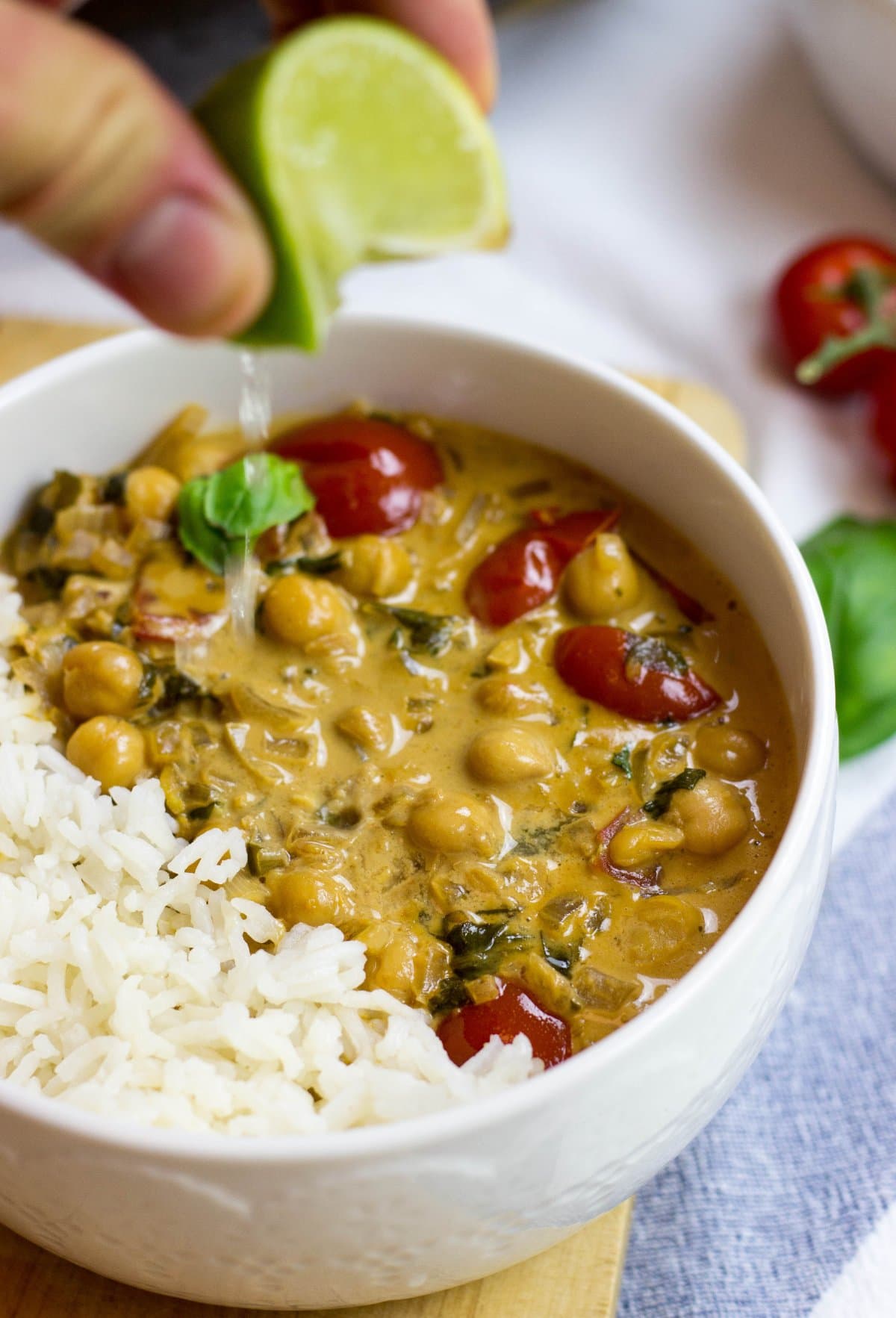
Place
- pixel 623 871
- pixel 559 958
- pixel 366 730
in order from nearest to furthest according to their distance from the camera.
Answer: pixel 559 958
pixel 623 871
pixel 366 730

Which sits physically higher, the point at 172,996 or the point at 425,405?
the point at 425,405

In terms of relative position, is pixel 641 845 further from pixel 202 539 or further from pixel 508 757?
pixel 202 539

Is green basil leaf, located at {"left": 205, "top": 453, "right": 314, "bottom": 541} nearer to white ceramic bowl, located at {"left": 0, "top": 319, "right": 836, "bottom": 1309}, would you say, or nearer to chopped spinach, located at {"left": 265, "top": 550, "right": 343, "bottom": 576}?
chopped spinach, located at {"left": 265, "top": 550, "right": 343, "bottom": 576}

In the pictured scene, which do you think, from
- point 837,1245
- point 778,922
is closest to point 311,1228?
point 778,922

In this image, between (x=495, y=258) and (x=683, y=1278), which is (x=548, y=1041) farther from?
(x=495, y=258)

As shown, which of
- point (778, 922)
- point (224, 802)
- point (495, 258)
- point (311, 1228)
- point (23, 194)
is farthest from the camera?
point (495, 258)

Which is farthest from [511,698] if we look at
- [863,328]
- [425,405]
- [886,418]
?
[863,328]

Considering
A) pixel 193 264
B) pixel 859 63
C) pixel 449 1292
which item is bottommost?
pixel 449 1292

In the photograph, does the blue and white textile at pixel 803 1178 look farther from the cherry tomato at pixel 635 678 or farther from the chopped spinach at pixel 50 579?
the chopped spinach at pixel 50 579
